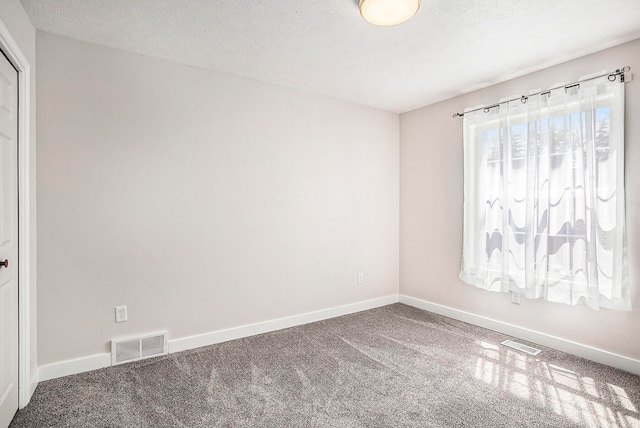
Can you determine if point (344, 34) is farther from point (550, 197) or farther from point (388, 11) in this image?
point (550, 197)

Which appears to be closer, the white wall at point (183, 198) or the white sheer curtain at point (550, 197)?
the white wall at point (183, 198)

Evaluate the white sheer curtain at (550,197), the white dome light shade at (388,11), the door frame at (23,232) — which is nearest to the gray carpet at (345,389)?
the door frame at (23,232)

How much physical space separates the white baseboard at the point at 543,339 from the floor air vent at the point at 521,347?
0.15 metres

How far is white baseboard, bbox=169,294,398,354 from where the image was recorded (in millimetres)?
2971

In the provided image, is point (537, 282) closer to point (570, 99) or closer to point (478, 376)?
point (478, 376)

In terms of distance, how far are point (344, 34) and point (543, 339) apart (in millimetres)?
3119

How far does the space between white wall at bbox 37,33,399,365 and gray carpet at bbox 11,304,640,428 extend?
1.44 ft

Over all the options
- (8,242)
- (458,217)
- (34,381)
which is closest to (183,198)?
(8,242)

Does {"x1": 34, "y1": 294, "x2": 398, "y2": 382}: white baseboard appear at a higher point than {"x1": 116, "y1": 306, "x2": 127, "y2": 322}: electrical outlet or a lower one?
lower

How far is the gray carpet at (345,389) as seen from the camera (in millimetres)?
1990

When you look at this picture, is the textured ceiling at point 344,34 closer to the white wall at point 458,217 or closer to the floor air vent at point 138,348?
the white wall at point 458,217

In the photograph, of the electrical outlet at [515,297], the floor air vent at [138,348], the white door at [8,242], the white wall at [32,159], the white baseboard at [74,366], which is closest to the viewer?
the white door at [8,242]

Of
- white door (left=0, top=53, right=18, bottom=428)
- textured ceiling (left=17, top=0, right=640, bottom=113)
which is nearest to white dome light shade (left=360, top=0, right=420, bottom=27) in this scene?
textured ceiling (left=17, top=0, right=640, bottom=113)

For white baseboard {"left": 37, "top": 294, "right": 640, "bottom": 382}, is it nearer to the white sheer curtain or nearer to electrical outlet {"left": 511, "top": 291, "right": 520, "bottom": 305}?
electrical outlet {"left": 511, "top": 291, "right": 520, "bottom": 305}
